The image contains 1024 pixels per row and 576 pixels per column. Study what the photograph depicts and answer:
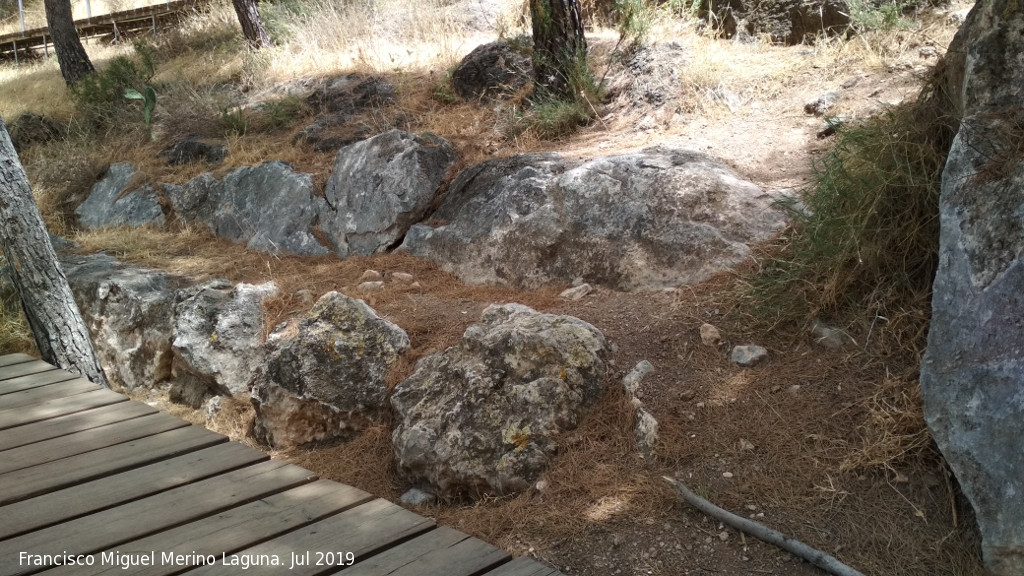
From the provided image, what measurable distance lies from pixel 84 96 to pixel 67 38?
1677 mm

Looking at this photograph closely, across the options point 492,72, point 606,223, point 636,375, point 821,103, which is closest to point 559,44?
point 492,72

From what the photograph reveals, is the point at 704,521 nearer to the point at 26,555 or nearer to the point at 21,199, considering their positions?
the point at 26,555

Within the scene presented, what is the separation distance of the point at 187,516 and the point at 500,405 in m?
1.59

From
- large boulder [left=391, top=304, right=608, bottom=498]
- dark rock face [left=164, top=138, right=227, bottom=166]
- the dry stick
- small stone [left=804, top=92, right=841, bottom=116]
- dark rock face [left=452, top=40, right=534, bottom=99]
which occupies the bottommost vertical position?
the dry stick

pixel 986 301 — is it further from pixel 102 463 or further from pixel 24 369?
pixel 24 369

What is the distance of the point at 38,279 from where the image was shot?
417cm

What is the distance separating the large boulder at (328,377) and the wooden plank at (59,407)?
42.5 inches

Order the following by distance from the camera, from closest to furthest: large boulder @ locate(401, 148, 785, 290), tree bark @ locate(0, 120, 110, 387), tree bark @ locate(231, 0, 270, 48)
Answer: tree bark @ locate(0, 120, 110, 387) < large boulder @ locate(401, 148, 785, 290) < tree bark @ locate(231, 0, 270, 48)

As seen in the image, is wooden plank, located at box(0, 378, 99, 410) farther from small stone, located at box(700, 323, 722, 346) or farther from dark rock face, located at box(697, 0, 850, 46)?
dark rock face, located at box(697, 0, 850, 46)

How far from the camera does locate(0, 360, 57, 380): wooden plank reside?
3695 mm

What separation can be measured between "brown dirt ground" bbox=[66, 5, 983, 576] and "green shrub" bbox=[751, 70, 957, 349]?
0.51 feet

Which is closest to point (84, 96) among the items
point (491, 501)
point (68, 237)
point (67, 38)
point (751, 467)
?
point (67, 38)

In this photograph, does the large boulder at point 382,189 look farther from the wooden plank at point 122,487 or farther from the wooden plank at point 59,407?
the wooden plank at point 122,487

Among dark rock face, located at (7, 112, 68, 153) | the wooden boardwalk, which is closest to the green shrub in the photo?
the wooden boardwalk
